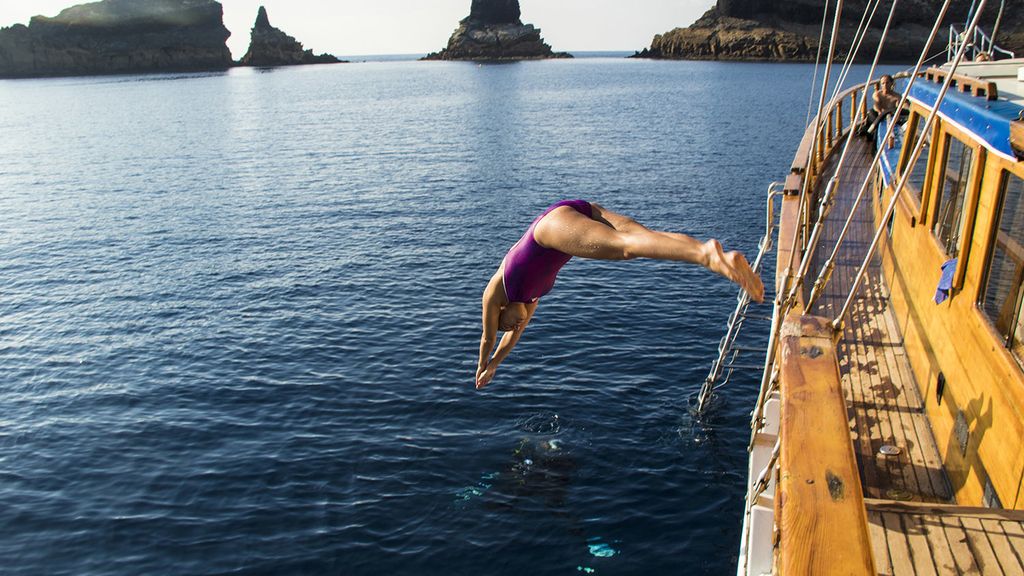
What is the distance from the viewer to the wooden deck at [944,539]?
586 cm

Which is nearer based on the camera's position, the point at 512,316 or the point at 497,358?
the point at 512,316

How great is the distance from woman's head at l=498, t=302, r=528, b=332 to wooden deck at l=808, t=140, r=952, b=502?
4.30m

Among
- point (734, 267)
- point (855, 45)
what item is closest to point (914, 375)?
point (855, 45)

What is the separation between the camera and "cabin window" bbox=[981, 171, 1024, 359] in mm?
7543

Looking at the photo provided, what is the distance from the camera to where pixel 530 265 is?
8602 millimetres

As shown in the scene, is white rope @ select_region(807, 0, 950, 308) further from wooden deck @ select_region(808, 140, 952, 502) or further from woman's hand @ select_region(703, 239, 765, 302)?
wooden deck @ select_region(808, 140, 952, 502)

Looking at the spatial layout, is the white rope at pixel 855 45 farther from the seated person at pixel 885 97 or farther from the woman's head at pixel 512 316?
the seated person at pixel 885 97

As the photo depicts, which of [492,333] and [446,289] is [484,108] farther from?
[492,333]

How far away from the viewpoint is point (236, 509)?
15.7 metres

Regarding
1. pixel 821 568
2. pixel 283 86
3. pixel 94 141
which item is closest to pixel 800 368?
pixel 821 568

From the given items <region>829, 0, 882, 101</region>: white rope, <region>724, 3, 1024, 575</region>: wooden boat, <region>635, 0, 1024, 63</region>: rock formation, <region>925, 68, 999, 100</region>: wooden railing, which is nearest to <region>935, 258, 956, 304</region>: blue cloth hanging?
<region>724, 3, 1024, 575</region>: wooden boat

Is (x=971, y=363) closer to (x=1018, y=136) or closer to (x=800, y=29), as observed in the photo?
(x=1018, y=136)

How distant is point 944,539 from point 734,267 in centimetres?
292

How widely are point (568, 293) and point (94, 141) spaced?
62.2m
